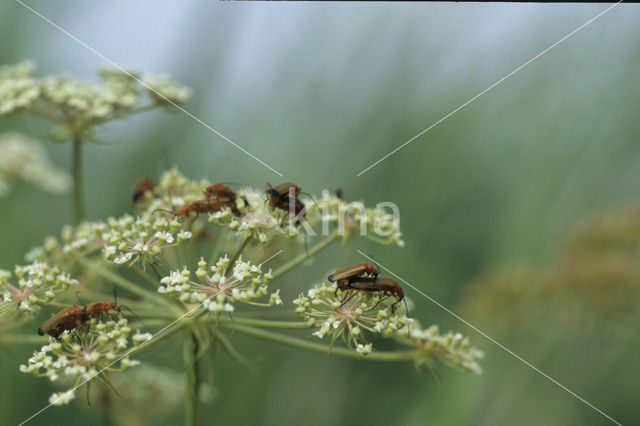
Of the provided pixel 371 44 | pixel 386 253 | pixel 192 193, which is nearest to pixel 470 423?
pixel 386 253

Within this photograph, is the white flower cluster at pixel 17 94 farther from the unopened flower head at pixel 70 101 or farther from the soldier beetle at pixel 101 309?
the soldier beetle at pixel 101 309

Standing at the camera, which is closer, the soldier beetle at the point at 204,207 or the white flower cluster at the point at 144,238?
the white flower cluster at the point at 144,238

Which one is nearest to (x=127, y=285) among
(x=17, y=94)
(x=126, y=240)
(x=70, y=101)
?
(x=126, y=240)

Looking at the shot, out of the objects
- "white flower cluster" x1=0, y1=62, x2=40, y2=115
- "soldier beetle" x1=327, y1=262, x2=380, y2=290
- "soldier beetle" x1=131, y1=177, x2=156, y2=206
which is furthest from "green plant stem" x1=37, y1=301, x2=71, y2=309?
"white flower cluster" x1=0, y1=62, x2=40, y2=115

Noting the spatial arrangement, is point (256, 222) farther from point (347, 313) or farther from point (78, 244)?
point (78, 244)

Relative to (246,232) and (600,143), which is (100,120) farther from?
(600,143)

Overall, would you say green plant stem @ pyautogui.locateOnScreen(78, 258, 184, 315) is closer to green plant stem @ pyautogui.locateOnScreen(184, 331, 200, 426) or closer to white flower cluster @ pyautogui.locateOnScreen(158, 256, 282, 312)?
green plant stem @ pyautogui.locateOnScreen(184, 331, 200, 426)

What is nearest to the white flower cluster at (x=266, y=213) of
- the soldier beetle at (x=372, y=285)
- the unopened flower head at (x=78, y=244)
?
the unopened flower head at (x=78, y=244)

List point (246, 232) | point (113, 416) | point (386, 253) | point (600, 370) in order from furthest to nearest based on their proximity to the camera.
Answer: point (386, 253) → point (600, 370) → point (113, 416) → point (246, 232)
